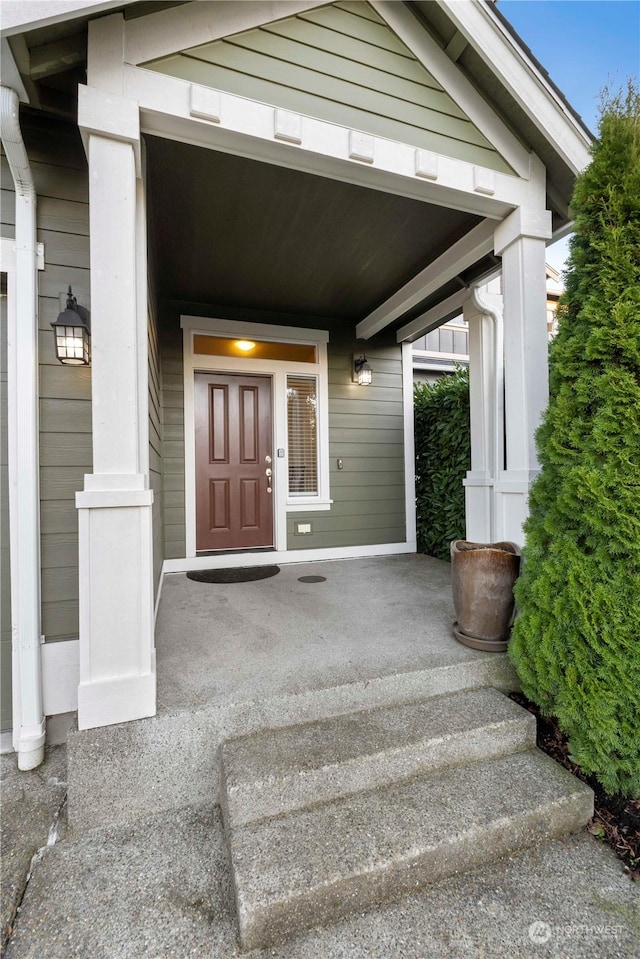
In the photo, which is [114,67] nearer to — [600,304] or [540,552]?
[600,304]

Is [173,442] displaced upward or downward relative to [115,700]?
upward

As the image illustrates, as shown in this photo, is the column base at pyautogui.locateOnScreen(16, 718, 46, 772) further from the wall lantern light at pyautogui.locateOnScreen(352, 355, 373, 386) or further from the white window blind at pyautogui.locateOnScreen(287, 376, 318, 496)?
the wall lantern light at pyautogui.locateOnScreen(352, 355, 373, 386)

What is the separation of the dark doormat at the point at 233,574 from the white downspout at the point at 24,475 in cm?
175

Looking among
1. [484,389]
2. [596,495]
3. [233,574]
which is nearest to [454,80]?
[484,389]

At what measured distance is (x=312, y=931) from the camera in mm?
1171

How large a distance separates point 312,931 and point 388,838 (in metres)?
0.30

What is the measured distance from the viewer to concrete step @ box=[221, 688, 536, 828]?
4.63 ft

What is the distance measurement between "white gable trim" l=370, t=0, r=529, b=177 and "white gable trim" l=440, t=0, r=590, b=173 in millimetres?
47

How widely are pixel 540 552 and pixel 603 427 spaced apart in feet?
1.93

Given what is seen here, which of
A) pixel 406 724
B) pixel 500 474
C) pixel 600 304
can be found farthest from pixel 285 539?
pixel 600 304

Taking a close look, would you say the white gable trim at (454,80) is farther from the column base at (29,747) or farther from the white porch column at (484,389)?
the column base at (29,747)

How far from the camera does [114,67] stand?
161cm

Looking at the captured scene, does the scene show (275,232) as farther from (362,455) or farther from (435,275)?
(362,455)

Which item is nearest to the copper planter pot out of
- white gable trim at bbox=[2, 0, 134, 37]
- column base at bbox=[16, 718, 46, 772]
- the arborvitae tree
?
the arborvitae tree
